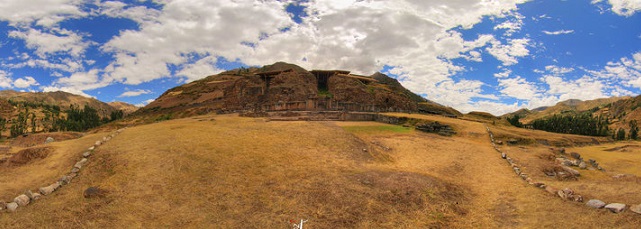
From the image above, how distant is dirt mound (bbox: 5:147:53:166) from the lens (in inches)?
544

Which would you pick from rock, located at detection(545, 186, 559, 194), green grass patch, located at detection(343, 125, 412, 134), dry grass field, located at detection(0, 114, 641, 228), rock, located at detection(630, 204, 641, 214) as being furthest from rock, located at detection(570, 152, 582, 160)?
rock, located at detection(630, 204, 641, 214)

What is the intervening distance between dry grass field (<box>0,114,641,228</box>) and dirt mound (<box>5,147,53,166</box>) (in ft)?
1.71

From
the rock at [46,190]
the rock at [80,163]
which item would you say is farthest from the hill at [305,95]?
the rock at [46,190]

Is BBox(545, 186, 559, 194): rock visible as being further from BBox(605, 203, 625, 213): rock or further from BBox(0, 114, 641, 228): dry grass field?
BBox(605, 203, 625, 213): rock

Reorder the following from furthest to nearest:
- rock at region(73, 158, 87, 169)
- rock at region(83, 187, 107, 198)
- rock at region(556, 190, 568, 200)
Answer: rock at region(73, 158, 87, 169) → rock at region(556, 190, 568, 200) → rock at region(83, 187, 107, 198)

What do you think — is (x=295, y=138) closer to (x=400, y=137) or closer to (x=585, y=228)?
(x=400, y=137)

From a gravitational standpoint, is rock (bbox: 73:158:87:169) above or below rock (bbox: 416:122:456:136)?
below

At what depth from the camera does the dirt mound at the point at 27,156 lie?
13.8 metres

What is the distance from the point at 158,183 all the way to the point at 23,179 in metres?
6.03

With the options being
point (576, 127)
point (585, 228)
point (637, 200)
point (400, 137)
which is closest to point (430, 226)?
point (585, 228)

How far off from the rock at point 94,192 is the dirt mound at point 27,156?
702 cm

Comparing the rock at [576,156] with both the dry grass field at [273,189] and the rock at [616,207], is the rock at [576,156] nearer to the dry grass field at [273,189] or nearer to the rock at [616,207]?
the dry grass field at [273,189]

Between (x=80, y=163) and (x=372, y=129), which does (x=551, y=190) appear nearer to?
(x=372, y=129)

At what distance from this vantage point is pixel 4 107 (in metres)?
88.2
